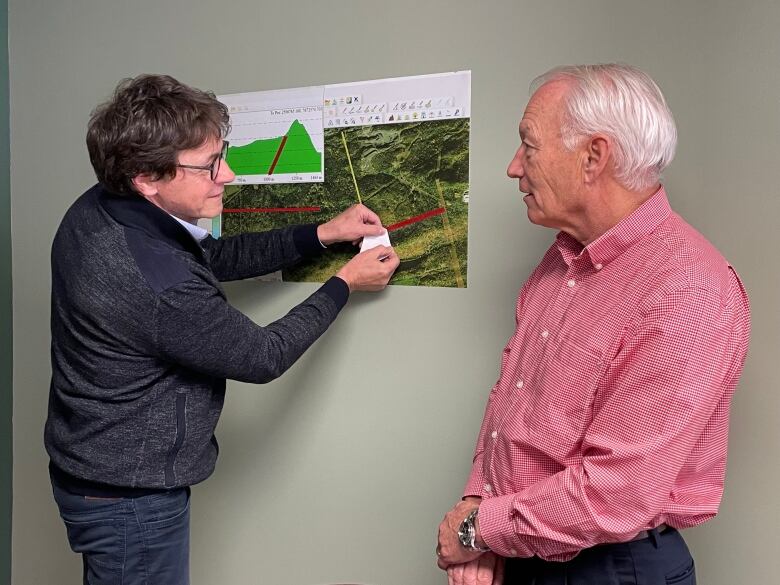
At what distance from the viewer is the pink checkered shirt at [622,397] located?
1125 millimetres

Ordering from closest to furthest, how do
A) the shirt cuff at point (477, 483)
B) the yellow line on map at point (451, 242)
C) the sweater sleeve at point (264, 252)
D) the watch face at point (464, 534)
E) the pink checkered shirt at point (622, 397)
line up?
the pink checkered shirt at point (622, 397)
the watch face at point (464, 534)
the shirt cuff at point (477, 483)
the yellow line on map at point (451, 242)
the sweater sleeve at point (264, 252)

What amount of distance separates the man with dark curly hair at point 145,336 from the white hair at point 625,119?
72 cm

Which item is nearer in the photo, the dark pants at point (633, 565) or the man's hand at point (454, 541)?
the dark pants at point (633, 565)

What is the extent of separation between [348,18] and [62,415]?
1.20 meters

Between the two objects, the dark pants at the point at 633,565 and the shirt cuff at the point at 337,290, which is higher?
the shirt cuff at the point at 337,290

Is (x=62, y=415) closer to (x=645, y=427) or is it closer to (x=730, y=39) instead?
(x=645, y=427)

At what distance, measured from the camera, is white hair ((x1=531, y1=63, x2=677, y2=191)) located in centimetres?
121

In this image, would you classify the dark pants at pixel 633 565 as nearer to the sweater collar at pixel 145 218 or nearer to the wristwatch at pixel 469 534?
the wristwatch at pixel 469 534

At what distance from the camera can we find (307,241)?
75.2 inches

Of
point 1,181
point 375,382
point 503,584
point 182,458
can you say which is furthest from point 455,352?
point 1,181

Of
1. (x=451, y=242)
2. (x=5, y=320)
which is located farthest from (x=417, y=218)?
(x=5, y=320)

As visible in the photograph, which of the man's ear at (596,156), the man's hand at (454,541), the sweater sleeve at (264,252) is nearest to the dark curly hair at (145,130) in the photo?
the sweater sleeve at (264,252)

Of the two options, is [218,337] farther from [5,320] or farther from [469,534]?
[5,320]

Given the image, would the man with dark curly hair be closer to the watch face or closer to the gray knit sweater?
the gray knit sweater
